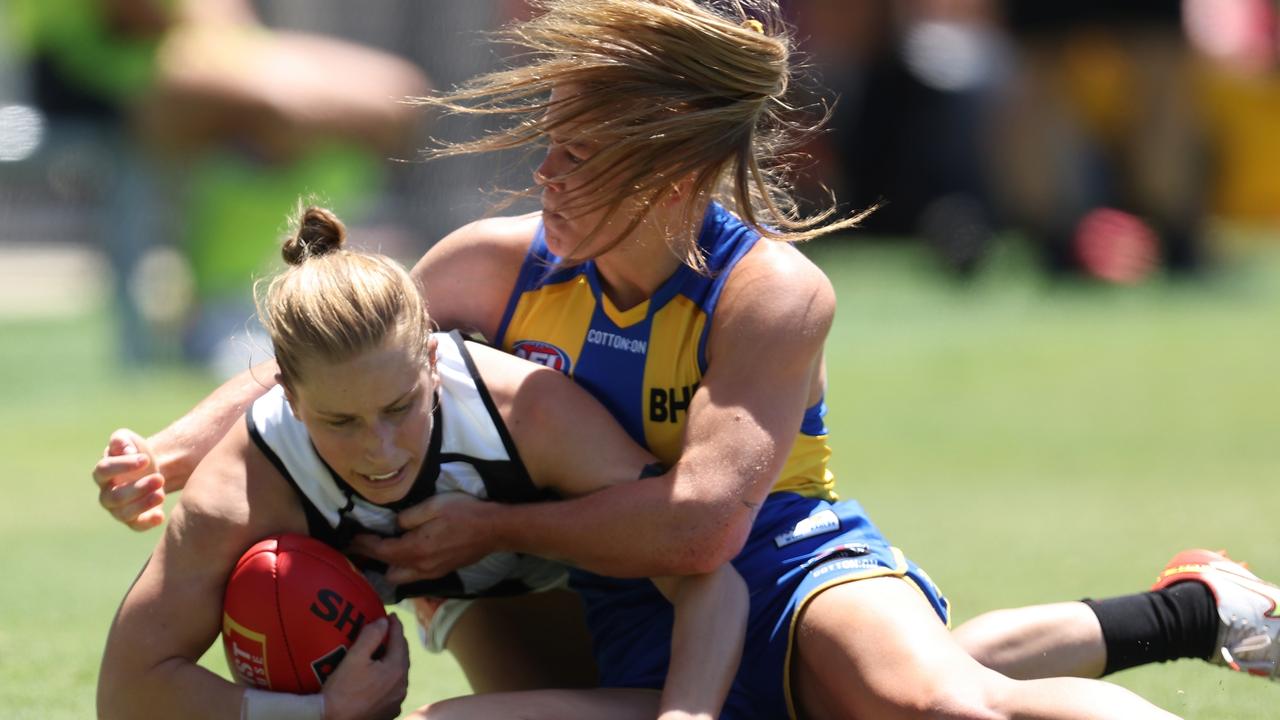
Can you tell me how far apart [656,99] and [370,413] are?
3.05 feet

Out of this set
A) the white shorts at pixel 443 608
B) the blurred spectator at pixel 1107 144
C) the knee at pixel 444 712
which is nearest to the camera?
the knee at pixel 444 712

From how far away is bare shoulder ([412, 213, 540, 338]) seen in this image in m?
3.86

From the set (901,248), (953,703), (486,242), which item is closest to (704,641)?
(953,703)

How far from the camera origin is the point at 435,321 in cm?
381

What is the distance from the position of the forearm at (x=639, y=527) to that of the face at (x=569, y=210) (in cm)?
55

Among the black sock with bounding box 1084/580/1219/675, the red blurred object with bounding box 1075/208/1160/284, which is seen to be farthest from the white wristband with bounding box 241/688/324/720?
the red blurred object with bounding box 1075/208/1160/284

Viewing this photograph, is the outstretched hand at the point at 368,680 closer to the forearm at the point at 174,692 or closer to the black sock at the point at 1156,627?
the forearm at the point at 174,692

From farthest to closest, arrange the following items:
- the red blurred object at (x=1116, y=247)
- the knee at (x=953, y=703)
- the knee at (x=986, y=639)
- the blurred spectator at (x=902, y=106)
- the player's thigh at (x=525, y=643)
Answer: the blurred spectator at (x=902, y=106) → the red blurred object at (x=1116, y=247) → the player's thigh at (x=525, y=643) → the knee at (x=986, y=639) → the knee at (x=953, y=703)

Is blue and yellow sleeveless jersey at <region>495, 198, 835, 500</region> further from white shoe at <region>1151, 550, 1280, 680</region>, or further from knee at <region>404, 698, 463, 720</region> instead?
white shoe at <region>1151, 550, 1280, 680</region>

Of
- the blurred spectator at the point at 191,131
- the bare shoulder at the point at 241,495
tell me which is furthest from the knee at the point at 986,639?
the blurred spectator at the point at 191,131

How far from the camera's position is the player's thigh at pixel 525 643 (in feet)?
13.0

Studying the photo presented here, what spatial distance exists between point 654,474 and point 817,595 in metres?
0.42

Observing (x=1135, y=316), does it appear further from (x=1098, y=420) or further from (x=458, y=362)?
(x=458, y=362)

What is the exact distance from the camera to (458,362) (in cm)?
352
